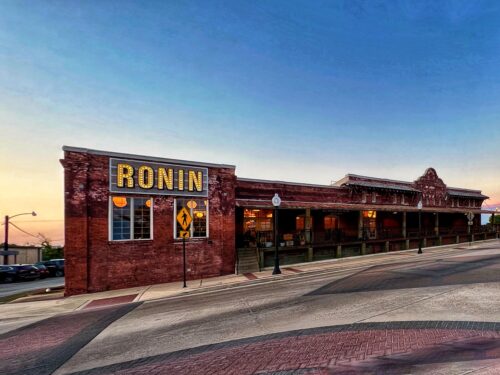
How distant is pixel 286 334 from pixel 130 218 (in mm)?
11884

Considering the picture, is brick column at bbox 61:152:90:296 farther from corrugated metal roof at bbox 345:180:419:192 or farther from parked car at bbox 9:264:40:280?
corrugated metal roof at bbox 345:180:419:192

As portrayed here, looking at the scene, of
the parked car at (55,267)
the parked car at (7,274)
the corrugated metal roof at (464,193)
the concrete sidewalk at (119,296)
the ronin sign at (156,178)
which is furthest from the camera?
the corrugated metal roof at (464,193)

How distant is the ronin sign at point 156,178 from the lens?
15422 mm

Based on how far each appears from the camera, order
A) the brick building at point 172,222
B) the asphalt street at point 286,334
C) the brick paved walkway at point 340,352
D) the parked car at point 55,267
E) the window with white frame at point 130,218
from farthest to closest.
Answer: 1. the parked car at point 55,267
2. the window with white frame at point 130,218
3. the brick building at point 172,222
4. the asphalt street at point 286,334
5. the brick paved walkway at point 340,352

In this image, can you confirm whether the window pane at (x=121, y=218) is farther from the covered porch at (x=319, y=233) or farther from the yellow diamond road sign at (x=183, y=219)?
the covered porch at (x=319, y=233)

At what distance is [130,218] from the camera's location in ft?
51.4

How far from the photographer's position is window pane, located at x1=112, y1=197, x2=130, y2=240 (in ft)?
50.2

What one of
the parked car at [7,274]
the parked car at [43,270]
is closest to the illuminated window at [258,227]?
→ the parked car at [43,270]

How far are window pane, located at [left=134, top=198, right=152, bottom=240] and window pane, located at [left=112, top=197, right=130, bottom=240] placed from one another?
0.42m

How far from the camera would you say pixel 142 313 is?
9969mm

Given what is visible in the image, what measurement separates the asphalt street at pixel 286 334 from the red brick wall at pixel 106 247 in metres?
4.12

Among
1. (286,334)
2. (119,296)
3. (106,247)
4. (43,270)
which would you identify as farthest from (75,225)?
(43,270)

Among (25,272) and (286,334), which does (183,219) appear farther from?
(25,272)

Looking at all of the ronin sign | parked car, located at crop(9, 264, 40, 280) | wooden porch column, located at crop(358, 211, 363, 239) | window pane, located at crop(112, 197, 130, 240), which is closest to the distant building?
parked car, located at crop(9, 264, 40, 280)
